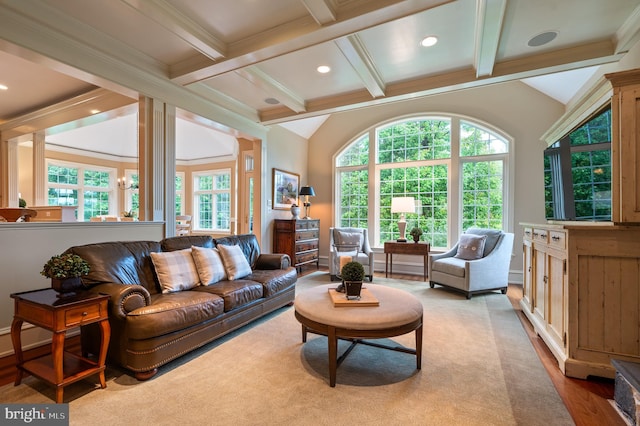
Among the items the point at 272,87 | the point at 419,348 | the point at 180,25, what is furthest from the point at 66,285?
the point at 272,87

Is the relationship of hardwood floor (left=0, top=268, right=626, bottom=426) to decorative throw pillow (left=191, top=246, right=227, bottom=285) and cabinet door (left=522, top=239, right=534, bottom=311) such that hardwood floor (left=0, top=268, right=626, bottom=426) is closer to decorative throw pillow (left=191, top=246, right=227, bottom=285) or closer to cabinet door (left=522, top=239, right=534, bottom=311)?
cabinet door (left=522, top=239, right=534, bottom=311)

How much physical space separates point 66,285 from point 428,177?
5.47 meters

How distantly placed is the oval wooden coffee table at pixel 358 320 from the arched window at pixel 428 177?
3.67m

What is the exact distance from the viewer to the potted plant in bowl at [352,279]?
7.55ft

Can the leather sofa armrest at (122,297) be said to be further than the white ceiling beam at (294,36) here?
No

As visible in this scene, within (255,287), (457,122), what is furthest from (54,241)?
(457,122)

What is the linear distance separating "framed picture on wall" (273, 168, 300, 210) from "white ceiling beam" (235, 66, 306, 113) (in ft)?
4.69

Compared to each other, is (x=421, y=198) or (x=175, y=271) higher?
(x=421, y=198)

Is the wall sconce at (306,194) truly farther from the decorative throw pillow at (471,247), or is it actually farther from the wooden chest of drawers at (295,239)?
the decorative throw pillow at (471,247)

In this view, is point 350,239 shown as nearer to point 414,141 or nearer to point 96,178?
point 414,141

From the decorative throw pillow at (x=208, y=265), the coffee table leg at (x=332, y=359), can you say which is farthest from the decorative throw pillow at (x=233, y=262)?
the coffee table leg at (x=332, y=359)

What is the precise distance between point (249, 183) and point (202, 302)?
384cm

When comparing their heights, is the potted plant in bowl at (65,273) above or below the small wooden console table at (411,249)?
above

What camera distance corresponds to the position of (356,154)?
6406mm
